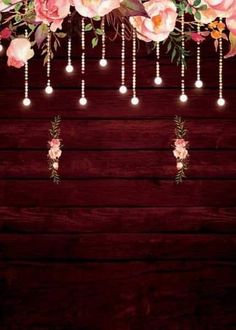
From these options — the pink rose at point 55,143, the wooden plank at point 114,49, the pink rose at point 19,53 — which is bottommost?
the pink rose at point 19,53

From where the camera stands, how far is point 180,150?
2486 millimetres

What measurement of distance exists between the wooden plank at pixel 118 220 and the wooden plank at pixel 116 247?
0.10ft

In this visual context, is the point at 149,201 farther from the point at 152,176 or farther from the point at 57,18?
the point at 57,18

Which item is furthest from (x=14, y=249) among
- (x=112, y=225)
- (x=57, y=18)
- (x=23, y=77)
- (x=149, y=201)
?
(x=57, y=18)

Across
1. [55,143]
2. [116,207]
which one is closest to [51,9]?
[55,143]

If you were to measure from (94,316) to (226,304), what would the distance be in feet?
2.20

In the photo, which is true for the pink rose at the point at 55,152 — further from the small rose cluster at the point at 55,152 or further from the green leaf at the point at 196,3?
the green leaf at the point at 196,3

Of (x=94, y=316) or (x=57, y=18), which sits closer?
(x=57, y=18)

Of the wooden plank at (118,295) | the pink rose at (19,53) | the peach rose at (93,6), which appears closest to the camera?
the peach rose at (93,6)

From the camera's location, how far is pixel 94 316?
2453 mm

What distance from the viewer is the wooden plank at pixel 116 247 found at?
248 cm

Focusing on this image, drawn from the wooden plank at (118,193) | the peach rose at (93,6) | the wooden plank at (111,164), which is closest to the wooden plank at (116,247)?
the wooden plank at (118,193)

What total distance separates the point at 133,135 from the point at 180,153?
26cm

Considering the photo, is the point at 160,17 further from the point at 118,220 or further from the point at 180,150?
the point at 118,220
